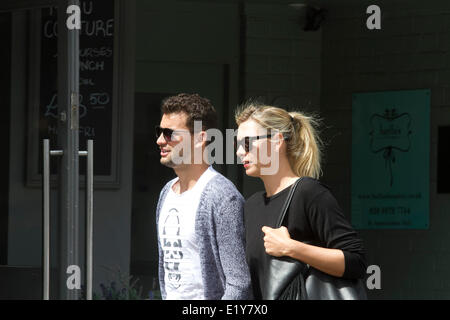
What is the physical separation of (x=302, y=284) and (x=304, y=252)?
10 centimetres

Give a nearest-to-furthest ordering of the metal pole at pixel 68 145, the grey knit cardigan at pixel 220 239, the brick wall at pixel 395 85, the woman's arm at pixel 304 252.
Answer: the woman's arm at pixel 304 252 → the grey knit cardigan at pixel 220 239 → the metal pole at pixel 68 145 → the brick wall at pixel 395 85

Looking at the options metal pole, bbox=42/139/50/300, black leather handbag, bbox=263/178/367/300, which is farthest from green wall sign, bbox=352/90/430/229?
black leather handbag, bbox=263/178/367/300

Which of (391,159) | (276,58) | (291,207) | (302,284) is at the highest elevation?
(276,58)

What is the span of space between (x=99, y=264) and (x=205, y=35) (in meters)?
1.81

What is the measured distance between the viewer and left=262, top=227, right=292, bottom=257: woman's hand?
2984mm

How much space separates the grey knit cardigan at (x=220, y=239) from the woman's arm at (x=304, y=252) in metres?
0.17

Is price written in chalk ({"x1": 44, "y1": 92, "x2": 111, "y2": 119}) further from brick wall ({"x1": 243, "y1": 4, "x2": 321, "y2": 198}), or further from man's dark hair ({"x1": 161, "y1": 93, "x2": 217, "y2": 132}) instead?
man's dark hair ({"x1": 161, "y1": 93, "x2": 217, "y2": 132})

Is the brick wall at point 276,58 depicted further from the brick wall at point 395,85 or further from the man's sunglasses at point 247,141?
the man's sunglasses at point 247,141

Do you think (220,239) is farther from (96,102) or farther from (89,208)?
(96,102)

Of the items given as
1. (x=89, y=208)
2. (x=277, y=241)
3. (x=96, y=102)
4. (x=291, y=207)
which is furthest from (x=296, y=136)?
(x=96, y=102)

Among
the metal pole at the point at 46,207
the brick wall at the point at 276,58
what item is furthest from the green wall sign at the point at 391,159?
A: the metal pole at the point at 46,207

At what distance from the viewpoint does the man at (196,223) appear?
3178 mm

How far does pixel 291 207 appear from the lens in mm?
3049

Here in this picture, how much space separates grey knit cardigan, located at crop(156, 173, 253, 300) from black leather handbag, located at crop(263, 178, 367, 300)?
0.13 meters
